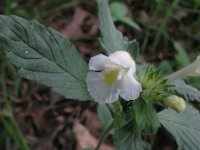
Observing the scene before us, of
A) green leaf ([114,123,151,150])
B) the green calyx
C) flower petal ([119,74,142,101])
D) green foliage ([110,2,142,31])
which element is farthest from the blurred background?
flower petal ([119,74,142,101])

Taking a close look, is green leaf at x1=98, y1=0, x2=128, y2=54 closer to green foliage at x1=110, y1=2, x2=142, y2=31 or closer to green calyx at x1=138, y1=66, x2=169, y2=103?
green calyx at x1=138, y1=66, x2=169, y2=103

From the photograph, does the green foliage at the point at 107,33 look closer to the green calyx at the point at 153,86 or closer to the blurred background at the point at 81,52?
the green calyx at the point at 153,86

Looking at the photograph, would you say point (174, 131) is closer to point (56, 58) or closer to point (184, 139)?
point (184, 139)

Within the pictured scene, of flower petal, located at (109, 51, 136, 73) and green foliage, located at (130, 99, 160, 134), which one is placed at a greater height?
flower petal, located at (109, 51, 136, 73)

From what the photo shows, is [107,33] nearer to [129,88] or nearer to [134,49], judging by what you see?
[134,49]

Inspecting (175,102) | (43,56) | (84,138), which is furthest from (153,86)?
(84,138)

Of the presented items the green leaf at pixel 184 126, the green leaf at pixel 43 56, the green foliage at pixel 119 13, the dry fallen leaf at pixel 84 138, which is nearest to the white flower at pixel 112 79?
the green leaf at pixel 43 56
